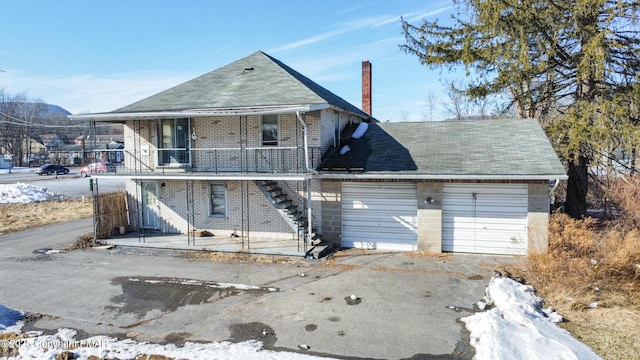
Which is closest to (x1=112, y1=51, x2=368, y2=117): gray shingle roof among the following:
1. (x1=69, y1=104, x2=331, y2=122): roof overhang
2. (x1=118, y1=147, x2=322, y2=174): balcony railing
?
(x1=69, y1=104, x2=331, y2=122): roof overhang

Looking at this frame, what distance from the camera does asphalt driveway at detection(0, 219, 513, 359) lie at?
727 centimetres

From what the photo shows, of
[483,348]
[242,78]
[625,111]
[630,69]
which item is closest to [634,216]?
[625,111]

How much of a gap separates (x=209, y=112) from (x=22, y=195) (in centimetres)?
2060

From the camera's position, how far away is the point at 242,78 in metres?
16.3

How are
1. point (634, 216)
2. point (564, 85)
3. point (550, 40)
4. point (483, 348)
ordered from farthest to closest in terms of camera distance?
point (564, 85), point (550, 40), point (634, 216), point (483, 348)

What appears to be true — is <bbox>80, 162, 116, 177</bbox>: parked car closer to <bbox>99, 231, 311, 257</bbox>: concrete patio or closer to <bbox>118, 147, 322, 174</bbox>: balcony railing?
<bbox>118, 147, 322, 174</bbox>: balcony railing

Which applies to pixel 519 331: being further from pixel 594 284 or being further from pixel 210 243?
pixel 210 243

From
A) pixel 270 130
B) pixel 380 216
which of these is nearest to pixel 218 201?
pixel 270 130

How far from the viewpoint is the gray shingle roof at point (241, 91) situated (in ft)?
45.9

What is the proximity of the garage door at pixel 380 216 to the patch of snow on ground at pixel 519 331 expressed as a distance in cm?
463

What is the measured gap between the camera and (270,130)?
14.4 m

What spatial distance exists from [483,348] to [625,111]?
11.7 meters

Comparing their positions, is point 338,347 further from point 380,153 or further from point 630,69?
point 630,69

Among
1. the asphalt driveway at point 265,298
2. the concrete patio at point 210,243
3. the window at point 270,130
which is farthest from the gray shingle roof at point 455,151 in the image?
the concrete patio at point 210,243
